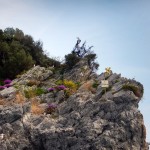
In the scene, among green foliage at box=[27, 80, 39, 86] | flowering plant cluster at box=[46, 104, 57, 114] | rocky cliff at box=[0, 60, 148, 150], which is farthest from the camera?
green foliage at box=[27, 80, 39, 86]

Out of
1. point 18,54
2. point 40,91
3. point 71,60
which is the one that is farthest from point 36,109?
point 18,54

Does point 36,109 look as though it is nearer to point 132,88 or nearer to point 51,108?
point 51,108

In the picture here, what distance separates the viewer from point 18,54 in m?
42.8

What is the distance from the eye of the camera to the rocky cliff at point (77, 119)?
2542 centimetres

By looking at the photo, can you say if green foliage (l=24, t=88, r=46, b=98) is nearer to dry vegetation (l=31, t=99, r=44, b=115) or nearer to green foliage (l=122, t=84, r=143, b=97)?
dry vegetation (l=31, t=99, r=44, b=115)

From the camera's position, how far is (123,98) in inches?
1080

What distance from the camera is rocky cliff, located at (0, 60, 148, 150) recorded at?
83.4ft

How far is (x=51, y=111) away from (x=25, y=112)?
8.01 ft

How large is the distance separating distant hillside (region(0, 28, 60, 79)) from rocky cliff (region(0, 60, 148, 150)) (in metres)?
10.2

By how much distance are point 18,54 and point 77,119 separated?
17413mm

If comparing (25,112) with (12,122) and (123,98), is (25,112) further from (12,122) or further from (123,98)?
(123,98)

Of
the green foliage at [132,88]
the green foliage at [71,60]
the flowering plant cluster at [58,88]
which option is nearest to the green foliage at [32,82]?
the flowering plant cluster at [58,88]

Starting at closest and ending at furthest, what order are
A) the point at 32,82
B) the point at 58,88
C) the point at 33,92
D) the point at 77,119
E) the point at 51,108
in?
the point at 77,119, the point at 51,108, the point at 58,88, the point at 33,92, the point at 32,82

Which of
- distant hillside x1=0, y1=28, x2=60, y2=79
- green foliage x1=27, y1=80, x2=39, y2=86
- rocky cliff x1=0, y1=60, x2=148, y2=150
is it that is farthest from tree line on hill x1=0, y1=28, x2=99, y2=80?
rocky cliff x1=0, y1=60, x2=148, y2=150
